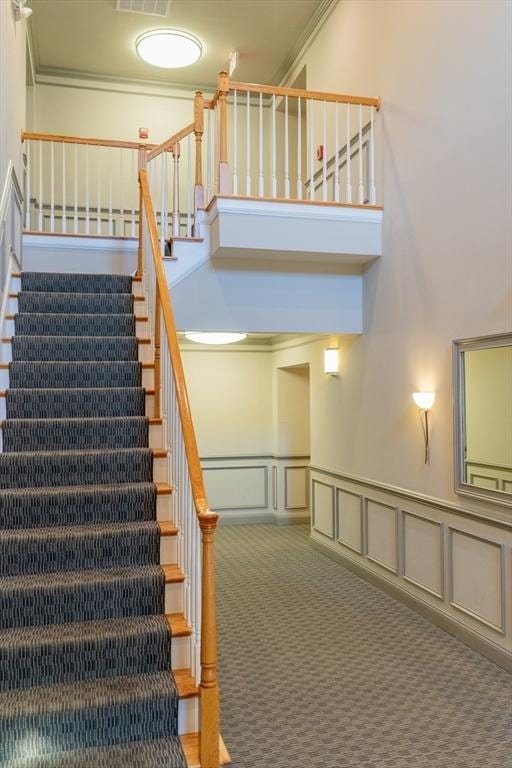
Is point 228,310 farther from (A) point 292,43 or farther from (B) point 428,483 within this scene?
(A) point 292,43

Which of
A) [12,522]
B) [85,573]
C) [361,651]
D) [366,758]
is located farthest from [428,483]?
[12,522]

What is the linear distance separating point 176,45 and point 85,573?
6187 millimetres

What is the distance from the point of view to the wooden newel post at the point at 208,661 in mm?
2354

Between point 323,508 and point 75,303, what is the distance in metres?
3.42

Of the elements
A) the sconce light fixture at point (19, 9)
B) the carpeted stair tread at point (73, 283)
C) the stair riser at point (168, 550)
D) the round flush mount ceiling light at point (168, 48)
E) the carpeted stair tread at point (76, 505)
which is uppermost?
the round flush mount ceiling light at point (168, 48)

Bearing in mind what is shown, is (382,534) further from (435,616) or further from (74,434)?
(74,434)

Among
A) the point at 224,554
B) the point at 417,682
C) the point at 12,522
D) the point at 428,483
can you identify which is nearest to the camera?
the point at 12,522

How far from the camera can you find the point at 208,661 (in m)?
2.40

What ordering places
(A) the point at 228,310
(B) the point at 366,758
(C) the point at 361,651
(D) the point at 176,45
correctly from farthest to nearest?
(D) the point at 176,45
(A) the point at 228,310
(C) the point at 361,651
(B) the point at 366,758

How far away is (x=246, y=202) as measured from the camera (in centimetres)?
481

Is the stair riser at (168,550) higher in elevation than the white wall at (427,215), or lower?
lower

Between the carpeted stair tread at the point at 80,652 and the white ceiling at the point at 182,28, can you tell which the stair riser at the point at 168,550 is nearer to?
the carpeted stair tread at the point at 80,652

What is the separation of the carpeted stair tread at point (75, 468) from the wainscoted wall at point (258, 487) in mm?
4409

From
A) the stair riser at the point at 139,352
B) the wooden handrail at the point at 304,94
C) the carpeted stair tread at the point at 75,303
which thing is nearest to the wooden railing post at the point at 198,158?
the wooden handrail at the point at 304,94
